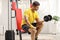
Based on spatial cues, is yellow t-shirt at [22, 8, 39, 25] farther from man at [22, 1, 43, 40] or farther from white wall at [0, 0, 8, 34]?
white wall at [0, 0, 8, 34]

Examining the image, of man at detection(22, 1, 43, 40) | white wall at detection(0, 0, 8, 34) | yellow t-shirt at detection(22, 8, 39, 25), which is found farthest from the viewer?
white wall at detection(0, 0, 8, 34)

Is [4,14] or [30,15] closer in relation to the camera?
[30,15]

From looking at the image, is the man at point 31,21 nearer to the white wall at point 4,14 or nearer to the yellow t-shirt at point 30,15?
the yellow t-shirt at point 30,15

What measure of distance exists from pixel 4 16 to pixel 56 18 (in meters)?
2.19

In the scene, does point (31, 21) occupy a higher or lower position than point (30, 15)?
lower

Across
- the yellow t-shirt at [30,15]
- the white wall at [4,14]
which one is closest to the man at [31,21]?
the yellow t-shirt at [30,15]

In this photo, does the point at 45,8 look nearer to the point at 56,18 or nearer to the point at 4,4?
the point at 56,18

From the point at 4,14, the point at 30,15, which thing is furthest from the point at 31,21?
the point at 4,14

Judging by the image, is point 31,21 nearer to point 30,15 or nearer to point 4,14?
point 30,15

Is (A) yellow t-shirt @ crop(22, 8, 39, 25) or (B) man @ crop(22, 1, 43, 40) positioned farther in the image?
(A) yellow t-shirt @ crop(22, 8, 39, 25)

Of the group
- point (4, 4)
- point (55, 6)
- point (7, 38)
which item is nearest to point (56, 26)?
point (55, 6)

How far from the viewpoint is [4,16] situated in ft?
24.0

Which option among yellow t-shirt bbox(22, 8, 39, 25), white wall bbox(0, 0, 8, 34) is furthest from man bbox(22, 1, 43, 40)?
white wall bbox(0, 0, 8, 34)

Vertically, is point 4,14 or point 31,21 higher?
point 4,14
